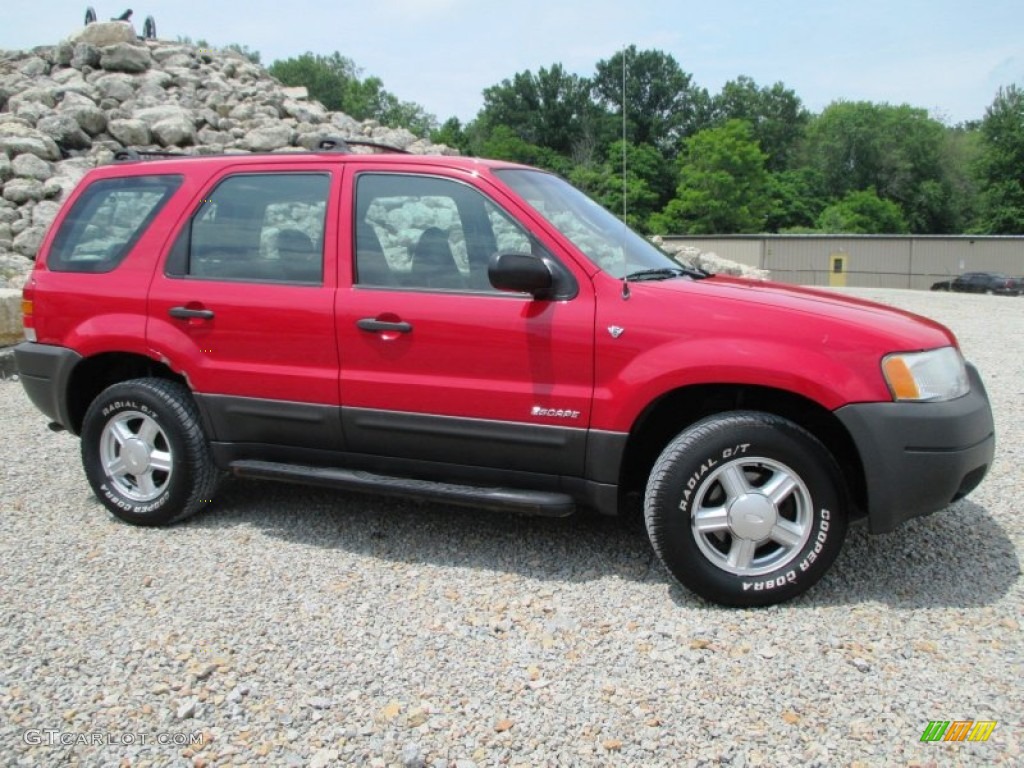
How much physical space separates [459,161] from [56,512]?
10.2 feet

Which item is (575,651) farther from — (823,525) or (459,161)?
(459,161)

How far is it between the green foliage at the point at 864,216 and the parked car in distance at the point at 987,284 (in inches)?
1422

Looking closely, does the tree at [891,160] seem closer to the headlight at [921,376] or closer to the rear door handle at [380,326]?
the headlight at [921,376]

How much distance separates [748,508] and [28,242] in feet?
43.1

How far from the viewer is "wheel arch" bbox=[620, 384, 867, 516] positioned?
3768 mm

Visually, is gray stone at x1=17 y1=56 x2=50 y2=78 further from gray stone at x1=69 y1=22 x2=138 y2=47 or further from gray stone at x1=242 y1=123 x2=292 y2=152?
gray stone at x1=242 y1=123 x2=292 y2=152

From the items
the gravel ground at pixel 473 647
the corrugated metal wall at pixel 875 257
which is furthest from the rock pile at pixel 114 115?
the corrugated metal wall at pixel 875 257

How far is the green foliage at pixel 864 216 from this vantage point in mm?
70625

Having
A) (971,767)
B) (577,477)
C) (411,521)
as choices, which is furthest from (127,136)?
(971,767)

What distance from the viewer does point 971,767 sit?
103 inches

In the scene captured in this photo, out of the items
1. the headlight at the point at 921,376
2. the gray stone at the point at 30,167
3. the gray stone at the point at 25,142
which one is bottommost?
the headlight at the point at 921,376

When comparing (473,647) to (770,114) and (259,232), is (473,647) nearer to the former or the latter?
(259,232)

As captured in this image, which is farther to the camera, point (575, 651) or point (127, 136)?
point (127, 136)

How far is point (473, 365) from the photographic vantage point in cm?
395
